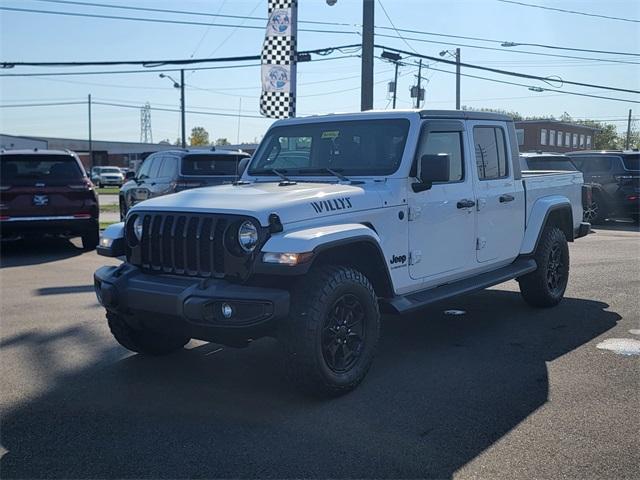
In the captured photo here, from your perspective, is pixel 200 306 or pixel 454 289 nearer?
pixel 200 306

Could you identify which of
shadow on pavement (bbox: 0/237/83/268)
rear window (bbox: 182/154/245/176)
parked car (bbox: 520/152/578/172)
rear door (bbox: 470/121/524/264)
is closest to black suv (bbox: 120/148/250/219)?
rear window (bbox: 182/154/245/176)

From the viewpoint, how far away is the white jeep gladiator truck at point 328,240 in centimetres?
412

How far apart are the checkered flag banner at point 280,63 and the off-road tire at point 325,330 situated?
10503 mm

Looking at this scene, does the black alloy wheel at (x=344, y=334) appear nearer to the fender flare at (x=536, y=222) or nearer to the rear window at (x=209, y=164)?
the fender flare at (x=536, y=222)

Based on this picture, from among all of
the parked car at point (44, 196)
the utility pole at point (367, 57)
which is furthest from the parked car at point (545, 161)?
the parked car at point (44, 196)

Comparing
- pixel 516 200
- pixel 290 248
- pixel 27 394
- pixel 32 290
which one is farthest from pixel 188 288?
pixel 32 290

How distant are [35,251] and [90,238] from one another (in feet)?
3.80

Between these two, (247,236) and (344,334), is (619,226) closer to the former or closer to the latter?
(344,334)

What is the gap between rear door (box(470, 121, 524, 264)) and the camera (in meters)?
6.05

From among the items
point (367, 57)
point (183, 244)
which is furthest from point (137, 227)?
point (367, 57)

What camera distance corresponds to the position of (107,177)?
48094 millimetres

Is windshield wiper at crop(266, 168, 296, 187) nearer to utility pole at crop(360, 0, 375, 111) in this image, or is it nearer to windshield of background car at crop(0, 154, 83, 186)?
windshield of background car at crop(0, 154, 83, 186)

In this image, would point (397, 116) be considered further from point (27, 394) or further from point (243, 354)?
point (27, 394)

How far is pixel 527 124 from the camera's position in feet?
204
